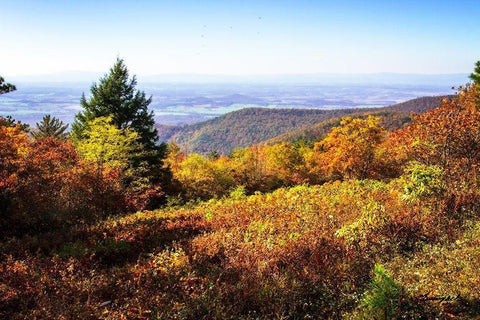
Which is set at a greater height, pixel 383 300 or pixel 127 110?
pixel 127 110

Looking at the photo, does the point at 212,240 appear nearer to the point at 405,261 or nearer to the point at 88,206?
the point at 405,261

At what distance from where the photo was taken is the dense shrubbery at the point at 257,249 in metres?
4.94

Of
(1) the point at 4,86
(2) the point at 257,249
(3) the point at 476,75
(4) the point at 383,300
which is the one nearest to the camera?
(4) the point at 383,300

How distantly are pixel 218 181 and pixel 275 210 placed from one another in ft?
65.4

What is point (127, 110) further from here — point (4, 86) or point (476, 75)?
point (476, 75)

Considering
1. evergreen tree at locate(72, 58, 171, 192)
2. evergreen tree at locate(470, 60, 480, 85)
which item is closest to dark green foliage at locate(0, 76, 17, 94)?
evergreen tree at locate(72, 58, 171, 192)

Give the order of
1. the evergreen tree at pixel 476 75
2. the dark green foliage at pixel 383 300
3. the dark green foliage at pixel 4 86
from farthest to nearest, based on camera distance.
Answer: the evergreen tree at pixel 476 75
the dark green foliage at pixel 4 86
the dark green foliage at pixel 383 300

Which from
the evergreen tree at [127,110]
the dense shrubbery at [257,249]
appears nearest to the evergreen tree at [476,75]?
the dense shrubbery at [257,249]

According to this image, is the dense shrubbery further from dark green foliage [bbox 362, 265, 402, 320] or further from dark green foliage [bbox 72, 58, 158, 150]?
dark green foliage [bbox 72, 58, 158, 150]

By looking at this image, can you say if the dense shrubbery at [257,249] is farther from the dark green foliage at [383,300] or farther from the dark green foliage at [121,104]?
the dark green foliage at [121,104]

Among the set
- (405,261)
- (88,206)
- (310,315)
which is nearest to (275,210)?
(405,261)

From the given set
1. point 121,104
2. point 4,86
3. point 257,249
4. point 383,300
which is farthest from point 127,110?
point 383,300

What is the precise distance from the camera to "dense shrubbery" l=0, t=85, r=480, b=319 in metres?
4.94

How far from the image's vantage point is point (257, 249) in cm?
699
